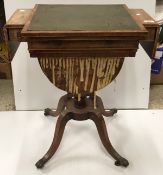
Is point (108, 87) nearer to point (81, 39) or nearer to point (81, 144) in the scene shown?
point (81, 144)

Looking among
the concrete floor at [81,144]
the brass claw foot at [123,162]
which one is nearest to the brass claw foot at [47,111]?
the concrete floor at [81,144]

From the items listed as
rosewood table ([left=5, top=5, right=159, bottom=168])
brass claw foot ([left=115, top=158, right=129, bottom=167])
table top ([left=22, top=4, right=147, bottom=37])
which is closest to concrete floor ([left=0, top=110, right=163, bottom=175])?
brass claw foot ([left=115, top=158, right=129, bottom=167])

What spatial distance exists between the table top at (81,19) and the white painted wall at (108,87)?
14.5 inches

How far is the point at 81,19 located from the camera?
105 cm

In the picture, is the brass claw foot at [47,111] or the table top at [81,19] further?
the brass claw foot at [47,111]

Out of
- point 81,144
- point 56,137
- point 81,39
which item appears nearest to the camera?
point 81,39

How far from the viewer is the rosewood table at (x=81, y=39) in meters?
0.93

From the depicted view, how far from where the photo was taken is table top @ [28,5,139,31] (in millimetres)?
955

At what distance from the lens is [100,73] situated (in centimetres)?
108

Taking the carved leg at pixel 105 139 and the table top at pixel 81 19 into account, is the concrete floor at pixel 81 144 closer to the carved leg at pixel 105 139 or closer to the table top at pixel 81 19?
the carved leg at pixel 105 139

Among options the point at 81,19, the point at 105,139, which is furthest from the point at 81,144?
the point at 81,19

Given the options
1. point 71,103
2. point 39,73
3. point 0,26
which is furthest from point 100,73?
point 0,26

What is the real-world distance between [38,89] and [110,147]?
61cm

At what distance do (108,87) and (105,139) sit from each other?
473 mm
